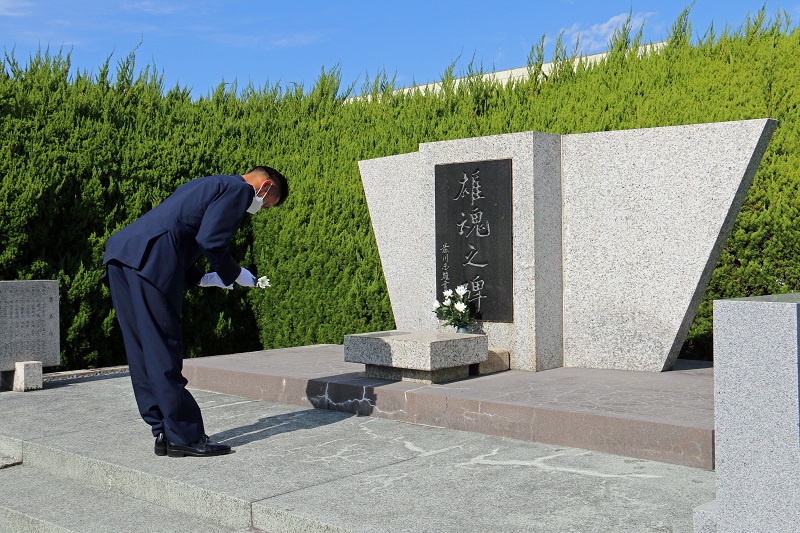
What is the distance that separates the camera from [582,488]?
372 centimetres

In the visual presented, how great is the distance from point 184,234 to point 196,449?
117 cm

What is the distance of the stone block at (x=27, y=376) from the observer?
697cm

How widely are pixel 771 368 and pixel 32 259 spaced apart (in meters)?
7.75

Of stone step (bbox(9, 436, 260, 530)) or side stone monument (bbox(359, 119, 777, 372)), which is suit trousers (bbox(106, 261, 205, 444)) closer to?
stone step (bbox(9, 436, 260, 530))

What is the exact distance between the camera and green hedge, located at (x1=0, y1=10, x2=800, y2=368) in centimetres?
703

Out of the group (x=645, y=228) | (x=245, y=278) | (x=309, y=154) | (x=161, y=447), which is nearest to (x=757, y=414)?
(x=245, y=278)

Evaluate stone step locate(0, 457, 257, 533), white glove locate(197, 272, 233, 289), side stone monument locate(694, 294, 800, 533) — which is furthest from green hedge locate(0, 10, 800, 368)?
side stone monument locate(694, 294, 800, 533)

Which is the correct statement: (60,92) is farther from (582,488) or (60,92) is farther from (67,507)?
(582,488)

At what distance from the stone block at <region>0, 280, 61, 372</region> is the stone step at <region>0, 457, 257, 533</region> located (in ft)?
9.12

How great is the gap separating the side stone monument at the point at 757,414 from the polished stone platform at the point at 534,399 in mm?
1463

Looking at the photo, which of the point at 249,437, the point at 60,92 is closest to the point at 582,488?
the point at 249,437

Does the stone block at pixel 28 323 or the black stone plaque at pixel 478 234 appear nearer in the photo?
the black stone plaque at pixel 478 234

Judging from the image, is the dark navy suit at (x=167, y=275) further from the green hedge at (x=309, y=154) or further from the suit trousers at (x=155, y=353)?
the green hedge at (x=309, y=154)

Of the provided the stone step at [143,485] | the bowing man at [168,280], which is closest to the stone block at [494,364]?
the bowing man at [168,280]
